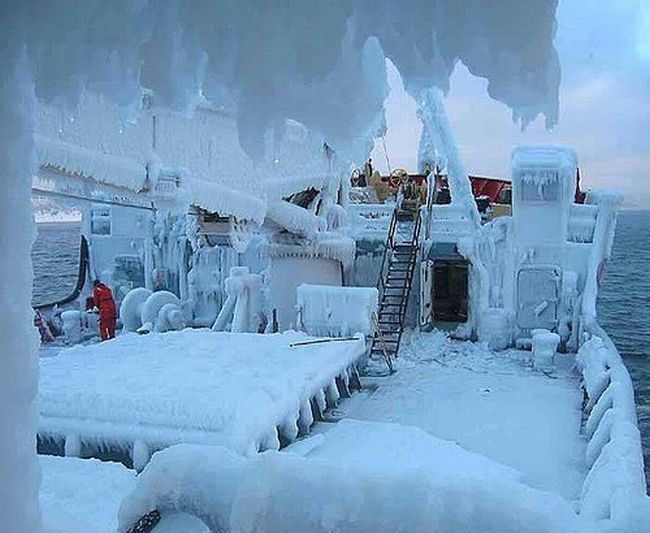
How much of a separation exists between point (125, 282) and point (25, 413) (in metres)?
15.1

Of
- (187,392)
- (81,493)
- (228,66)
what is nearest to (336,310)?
(187,392)

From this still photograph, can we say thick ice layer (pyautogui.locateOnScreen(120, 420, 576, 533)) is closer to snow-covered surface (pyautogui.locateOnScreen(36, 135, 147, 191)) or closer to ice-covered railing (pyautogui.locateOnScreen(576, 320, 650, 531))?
ice-covered railing (pyautogui.locateOnScreen(576, 320, 650, 531))

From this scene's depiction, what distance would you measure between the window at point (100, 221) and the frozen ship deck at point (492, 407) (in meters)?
8.88

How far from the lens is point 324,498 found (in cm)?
291

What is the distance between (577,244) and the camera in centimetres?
1297

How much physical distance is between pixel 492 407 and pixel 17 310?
721cm

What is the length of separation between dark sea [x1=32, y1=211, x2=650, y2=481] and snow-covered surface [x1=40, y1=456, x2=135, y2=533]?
103 inches

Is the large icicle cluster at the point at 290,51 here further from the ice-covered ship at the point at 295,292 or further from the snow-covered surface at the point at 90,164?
the snow-covered surface at the point at 90,164

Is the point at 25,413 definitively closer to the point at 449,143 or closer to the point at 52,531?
the point at 52,531

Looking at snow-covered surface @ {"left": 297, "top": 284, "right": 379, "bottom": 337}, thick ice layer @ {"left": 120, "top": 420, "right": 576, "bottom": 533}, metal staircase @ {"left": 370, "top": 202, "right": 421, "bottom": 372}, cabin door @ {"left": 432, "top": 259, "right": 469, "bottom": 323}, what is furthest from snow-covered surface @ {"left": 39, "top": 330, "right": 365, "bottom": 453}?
cabin door @ {"left": 432, "top": 259, "right": 469, "bottom": 323}

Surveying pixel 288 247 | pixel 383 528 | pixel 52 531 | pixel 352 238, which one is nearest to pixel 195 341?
pixel 288 247

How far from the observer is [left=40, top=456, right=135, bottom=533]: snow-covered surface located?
15.2 ft

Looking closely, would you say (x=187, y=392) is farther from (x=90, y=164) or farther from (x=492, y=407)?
(x=492, y=407)

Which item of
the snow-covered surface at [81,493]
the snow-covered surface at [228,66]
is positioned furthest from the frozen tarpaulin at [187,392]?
the snow-covered surface at [228,66]
